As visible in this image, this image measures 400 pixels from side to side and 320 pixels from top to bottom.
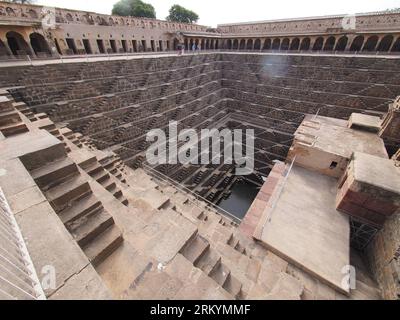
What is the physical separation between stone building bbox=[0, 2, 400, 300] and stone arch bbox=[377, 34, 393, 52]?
20cm

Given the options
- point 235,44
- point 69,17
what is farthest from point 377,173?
point 235,44

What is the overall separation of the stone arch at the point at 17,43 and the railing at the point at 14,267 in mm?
15320

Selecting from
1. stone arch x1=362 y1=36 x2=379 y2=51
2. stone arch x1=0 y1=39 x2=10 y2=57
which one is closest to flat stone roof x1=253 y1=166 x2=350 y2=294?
stone arch x1=0 y1=39 x2=10 y2=57

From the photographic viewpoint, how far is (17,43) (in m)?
12.3

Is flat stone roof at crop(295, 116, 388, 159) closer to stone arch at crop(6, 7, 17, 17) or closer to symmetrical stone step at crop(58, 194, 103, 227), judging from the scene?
symmetrical stone step at crop(58, 194, 103, 227)

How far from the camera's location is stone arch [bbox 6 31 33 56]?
1178cm

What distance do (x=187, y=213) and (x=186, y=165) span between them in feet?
→ 20.0

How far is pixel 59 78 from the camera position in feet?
29.4

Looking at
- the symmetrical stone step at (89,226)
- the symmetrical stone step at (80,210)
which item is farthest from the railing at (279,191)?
the symmetrical stone step at (80,210)

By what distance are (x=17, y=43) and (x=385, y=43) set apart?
33163 millimetres

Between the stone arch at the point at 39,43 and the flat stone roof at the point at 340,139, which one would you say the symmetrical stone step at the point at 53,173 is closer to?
the flat stone roof at the point at 340,139

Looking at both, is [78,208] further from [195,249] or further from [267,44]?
[267,44]

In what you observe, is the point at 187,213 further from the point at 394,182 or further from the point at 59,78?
the point at 59,78

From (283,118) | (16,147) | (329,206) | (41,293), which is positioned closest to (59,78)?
(16,147)
